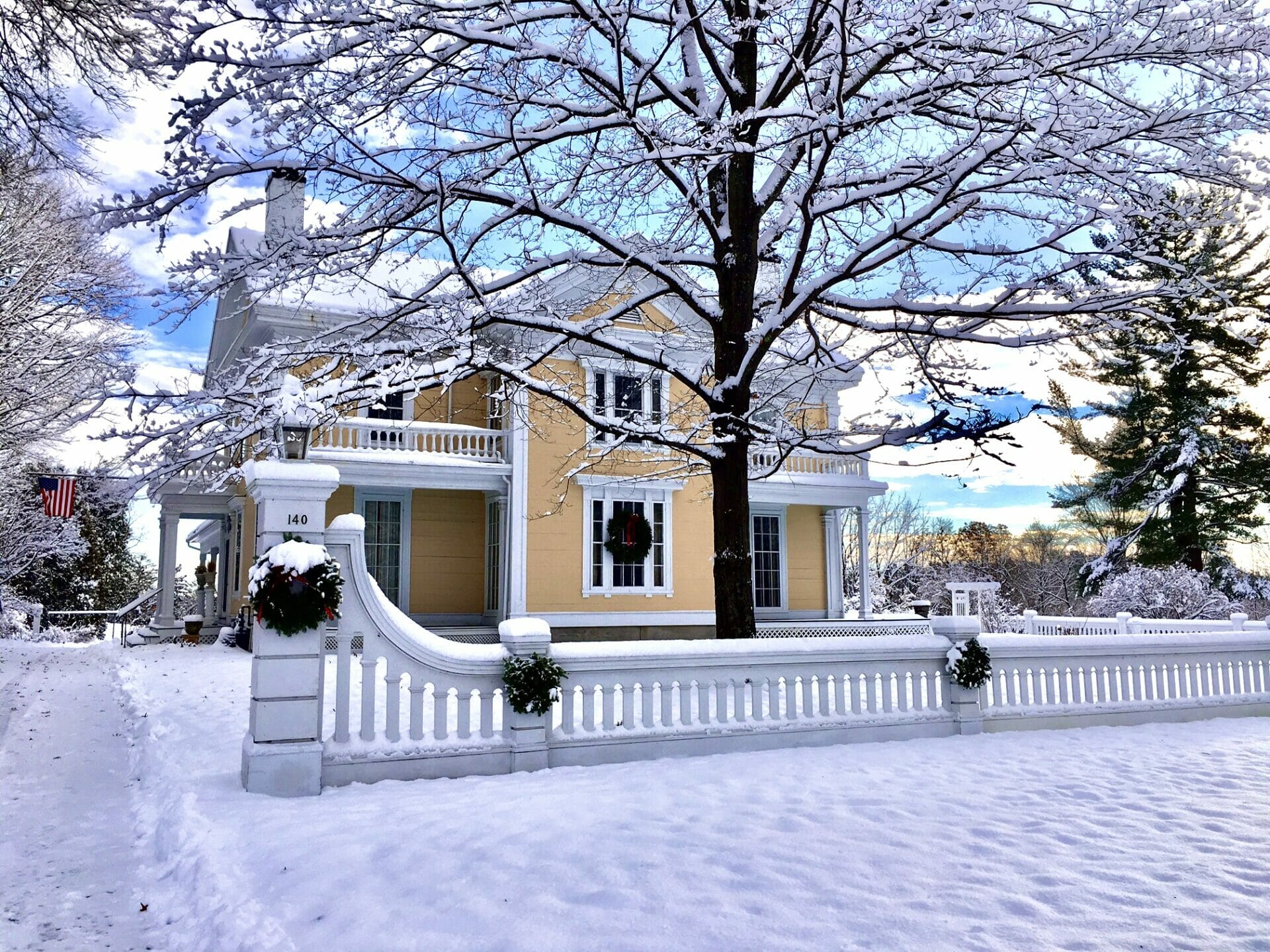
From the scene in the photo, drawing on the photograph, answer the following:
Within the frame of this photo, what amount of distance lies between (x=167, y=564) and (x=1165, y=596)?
23.4 meters

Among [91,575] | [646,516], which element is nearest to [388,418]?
[646,516]

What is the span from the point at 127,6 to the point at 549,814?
7776 mm

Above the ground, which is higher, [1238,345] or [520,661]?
[1238,345]

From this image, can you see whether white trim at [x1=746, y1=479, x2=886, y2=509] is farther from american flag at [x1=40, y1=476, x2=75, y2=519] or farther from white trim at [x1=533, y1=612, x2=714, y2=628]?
american flag at [x1=40, y1=476, x2=75, y2=519]

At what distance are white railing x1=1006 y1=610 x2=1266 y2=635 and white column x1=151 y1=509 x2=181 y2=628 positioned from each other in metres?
17.6

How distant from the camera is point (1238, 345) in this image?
79.9 feet

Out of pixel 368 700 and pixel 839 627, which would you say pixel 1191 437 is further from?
pixel 368 700

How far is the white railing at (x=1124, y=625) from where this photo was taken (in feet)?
46.7

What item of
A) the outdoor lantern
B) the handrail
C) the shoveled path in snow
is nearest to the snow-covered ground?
the shoveled path in snow

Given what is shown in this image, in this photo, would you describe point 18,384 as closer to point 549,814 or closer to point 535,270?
point 535,270

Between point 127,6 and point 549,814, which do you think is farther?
point 127,6

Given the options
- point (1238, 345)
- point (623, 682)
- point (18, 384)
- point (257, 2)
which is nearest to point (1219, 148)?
point (623, 682)

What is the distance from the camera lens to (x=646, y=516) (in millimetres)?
17766

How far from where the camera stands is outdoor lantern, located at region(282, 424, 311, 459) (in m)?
6.12
